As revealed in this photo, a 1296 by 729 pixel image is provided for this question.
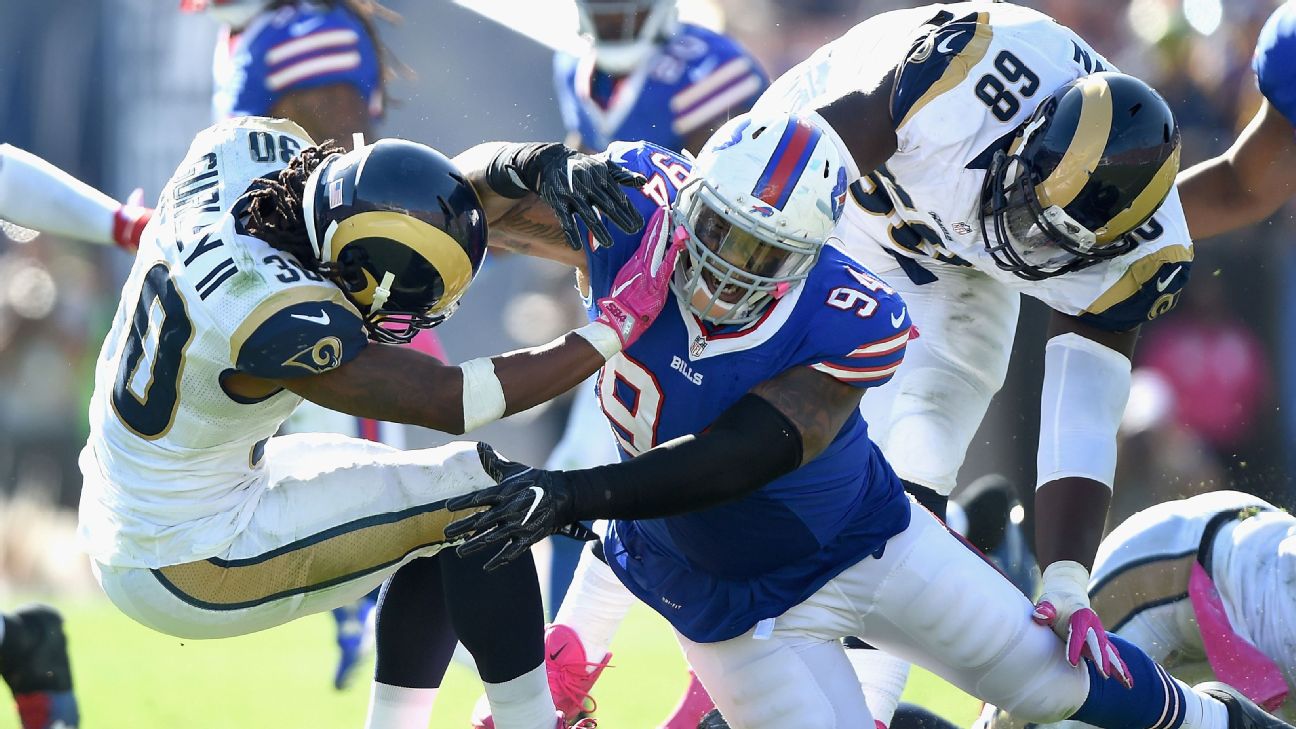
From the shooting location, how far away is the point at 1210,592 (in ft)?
11.4

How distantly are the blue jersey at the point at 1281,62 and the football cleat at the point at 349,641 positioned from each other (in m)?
3.19

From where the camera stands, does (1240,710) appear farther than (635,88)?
No

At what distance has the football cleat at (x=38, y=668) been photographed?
12.6 ft

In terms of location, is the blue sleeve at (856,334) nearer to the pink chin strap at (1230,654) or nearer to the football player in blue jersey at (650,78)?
the pink chin strap at (1230,654)

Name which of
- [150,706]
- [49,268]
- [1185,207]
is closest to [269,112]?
[150,706]

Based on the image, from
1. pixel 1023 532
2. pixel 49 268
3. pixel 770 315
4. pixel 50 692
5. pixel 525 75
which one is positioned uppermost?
pixel 770 315

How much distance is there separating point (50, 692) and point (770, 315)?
90.5 inches

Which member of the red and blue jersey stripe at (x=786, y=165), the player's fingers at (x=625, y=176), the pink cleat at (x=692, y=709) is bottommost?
the pink cleat at (x=692, y=709)

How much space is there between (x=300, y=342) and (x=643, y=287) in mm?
615

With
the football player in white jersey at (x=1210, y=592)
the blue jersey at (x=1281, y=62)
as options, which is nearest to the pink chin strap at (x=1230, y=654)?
the football player in white jersey at (x=1210, y=592)

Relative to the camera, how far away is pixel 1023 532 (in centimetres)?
580

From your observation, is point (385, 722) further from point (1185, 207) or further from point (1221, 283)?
point (1221, 283)

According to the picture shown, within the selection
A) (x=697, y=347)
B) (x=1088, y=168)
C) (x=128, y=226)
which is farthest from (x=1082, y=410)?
(x=128, y=226)

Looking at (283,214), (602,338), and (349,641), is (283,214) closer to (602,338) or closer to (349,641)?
(602,338)
